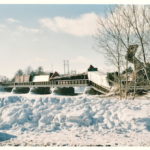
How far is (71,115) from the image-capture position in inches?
375

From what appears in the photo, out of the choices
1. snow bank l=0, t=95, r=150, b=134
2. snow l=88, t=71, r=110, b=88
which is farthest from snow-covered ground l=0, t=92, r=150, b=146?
snow l=88, t=71, r=110, b=88

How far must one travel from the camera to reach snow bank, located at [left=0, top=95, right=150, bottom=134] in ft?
29.3

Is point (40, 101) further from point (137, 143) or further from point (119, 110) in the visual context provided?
point (137, 143)

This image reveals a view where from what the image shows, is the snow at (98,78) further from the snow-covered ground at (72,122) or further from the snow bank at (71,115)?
the snow-covered ground at (72,122)

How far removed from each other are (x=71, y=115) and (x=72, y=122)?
305 mm

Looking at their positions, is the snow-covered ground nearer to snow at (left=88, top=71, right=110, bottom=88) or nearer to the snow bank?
the snow bank

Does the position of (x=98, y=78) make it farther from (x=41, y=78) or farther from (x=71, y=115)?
(x=71, y=115)

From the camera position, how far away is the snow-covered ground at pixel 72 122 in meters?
7.65

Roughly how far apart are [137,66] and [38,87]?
130 ft

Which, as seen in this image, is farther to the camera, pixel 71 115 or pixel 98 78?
pixel 98 78

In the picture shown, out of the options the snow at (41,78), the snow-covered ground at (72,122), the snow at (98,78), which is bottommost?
the snow-covered ground at (72,122)

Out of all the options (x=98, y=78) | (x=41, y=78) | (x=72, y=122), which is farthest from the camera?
(x=41, y=78)

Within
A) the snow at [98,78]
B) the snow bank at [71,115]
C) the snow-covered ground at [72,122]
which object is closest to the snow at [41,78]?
the snow at [98,78]

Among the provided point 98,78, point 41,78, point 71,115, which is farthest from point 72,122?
point 41,78
